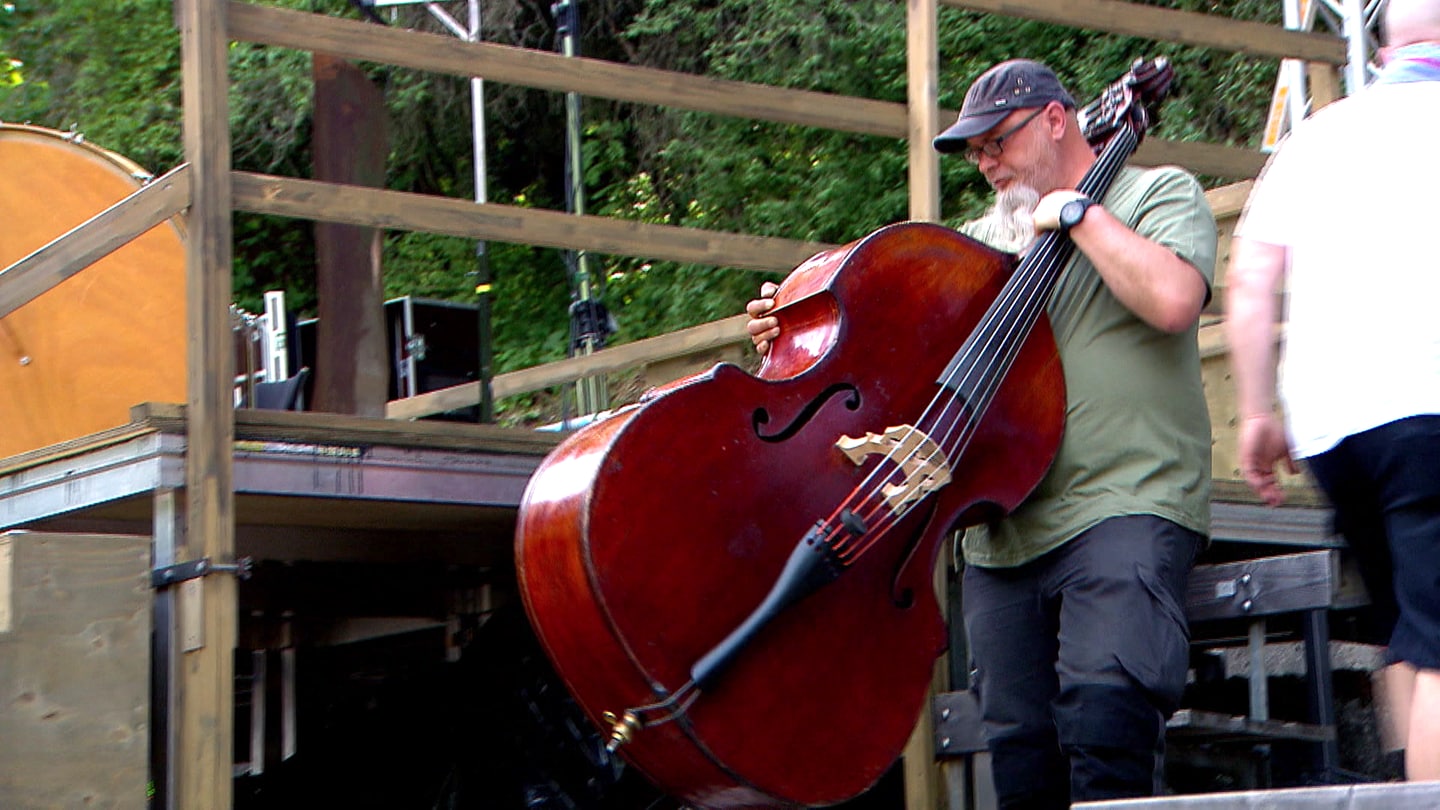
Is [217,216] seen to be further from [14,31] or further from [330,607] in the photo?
[14,31]

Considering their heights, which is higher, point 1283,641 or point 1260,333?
point 1260,333

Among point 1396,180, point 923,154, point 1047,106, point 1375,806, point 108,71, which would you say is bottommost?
point 1375,806

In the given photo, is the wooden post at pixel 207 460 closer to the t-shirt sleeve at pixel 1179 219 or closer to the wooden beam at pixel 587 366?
Answer: the t-shirt sleeve at pixel 1179 219

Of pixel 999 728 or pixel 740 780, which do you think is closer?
pixel 740 780

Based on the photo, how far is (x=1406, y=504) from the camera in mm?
2561

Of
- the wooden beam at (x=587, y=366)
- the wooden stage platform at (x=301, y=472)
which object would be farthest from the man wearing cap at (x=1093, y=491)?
the wooden beam at (x=587, y=366)

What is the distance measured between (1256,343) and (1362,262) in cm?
20

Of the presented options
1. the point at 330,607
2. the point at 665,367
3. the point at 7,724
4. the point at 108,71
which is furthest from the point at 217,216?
the point at 108,71

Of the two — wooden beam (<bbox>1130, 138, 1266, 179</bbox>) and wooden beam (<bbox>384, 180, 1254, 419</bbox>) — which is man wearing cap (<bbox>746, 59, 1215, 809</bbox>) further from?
wooden beam (<bbox>384, 180, 1254, 419</bbox>)

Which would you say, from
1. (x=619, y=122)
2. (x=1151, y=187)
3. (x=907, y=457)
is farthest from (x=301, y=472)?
(x=619, y=122)

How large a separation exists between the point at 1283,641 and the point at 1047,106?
2243 mm

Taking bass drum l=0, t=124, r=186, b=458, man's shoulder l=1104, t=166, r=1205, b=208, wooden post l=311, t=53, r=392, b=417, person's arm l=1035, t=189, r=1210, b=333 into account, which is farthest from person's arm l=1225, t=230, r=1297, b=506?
bass drum l=0, t=124, r=186, b=458

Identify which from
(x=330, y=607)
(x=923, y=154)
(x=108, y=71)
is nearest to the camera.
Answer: (x=923, y=154)

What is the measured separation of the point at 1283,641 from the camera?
193 inches
